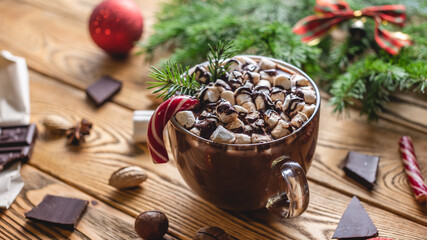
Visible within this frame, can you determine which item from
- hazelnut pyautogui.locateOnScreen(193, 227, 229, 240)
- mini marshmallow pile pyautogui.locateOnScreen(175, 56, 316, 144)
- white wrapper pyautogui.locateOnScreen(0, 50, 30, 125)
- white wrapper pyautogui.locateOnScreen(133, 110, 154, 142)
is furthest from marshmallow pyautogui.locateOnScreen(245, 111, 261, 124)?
white wrapper pyautogui.locateOnScreen(0, 50, 30, 125)

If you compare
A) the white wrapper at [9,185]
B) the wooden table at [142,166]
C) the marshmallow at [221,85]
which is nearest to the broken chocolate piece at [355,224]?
the wooden table at [142,166]

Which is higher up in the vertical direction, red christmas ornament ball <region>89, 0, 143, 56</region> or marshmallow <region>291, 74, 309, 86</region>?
marshmallow <region>291, 74, 309, 86</region>

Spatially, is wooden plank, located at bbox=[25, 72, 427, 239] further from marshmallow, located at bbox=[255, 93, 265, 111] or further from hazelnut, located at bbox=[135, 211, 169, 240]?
marshmallow, located at bbox=[255, 93, 265, 111]

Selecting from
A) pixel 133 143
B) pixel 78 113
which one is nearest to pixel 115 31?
pixel 78 113

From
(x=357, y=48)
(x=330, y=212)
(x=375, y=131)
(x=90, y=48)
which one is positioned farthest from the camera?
(x=90, y=48)

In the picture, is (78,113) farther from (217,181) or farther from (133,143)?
(217,181)
